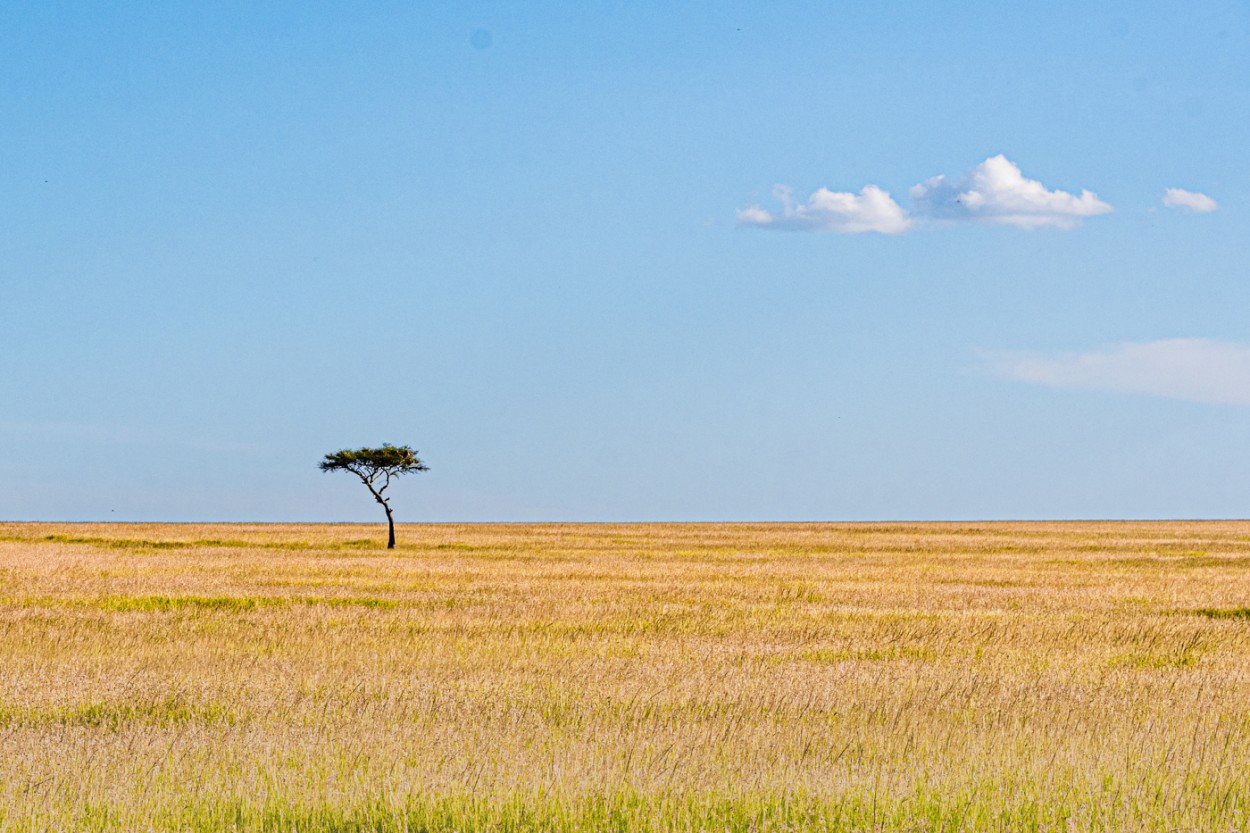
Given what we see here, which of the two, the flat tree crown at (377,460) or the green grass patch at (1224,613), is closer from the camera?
the green grass patch at (1224,613)

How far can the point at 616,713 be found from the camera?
11.7 meters

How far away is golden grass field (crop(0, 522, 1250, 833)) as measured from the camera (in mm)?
7387

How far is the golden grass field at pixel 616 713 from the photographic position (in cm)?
739

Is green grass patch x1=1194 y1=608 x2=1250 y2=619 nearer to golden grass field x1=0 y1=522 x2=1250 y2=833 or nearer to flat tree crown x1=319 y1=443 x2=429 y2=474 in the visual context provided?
golden grass field x1=0 y1=522 x2=1250 y2=833

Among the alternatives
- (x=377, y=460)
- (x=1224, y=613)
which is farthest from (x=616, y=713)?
(x=377, y=460)

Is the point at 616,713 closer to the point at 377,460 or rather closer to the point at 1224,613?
the point at 1224,613

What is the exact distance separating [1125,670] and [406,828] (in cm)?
1249

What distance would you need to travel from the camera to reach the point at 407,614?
966 inches

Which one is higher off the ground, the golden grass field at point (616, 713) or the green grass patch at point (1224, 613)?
the golden grass field at point (616, 713)

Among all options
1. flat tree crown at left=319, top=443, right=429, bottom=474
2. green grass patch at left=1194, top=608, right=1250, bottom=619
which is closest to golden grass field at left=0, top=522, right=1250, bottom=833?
green grass patch at left=1194, top=608, right=1250, bottom=619

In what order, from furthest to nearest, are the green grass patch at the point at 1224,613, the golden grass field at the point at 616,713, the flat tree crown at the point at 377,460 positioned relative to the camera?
the flat tree crown at the point at 377,460 < the green grass patch at the point at 1224,613 < the golden grass field at the point at 616,713

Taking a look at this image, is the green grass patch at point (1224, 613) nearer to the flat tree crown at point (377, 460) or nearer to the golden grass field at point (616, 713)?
the golden grass field at point (616, 713)

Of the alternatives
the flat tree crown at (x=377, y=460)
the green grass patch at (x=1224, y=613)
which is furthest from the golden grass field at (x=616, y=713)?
the flat tree crown at (x=377, y=460)

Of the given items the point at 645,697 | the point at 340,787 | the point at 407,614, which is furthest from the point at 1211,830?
the point at 407,614
